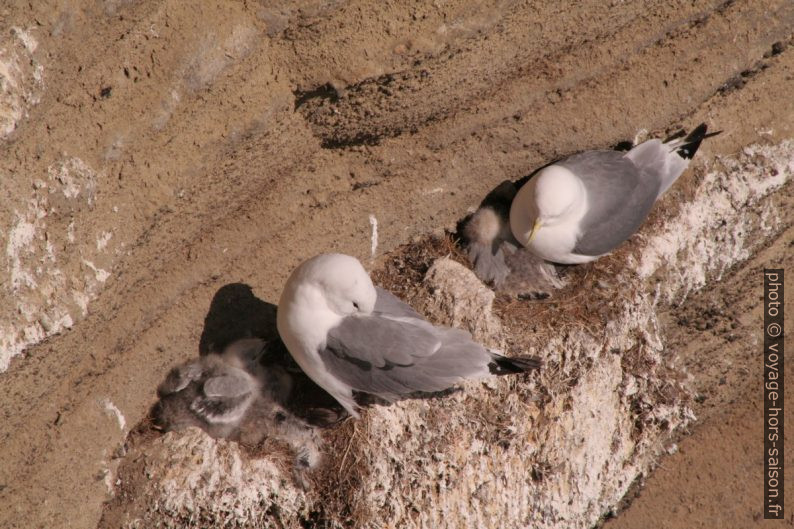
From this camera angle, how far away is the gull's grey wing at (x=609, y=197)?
380cm

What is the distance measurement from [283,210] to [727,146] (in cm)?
261

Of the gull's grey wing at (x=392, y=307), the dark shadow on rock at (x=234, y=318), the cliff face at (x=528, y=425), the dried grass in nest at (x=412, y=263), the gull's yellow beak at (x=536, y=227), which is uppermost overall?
the dark shadow on rock at (x=234, y=318)

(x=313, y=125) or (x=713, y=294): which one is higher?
(x=313, y=125)

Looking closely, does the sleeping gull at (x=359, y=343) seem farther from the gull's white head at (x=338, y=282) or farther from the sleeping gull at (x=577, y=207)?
the sleeping gull at (x=577, y=207)

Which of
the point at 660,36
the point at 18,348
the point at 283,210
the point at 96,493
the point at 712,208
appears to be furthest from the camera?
the point at 712,208

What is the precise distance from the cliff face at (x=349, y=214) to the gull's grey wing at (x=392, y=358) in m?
0.22

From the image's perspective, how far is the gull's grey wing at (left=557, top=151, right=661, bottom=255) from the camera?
3.80 metres

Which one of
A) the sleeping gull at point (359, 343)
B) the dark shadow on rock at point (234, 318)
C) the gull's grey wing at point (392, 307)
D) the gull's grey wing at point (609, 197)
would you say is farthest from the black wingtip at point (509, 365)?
the dark shadow on rock at point (234, 318)

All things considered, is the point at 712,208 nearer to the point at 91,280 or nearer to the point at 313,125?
the point at 313,125

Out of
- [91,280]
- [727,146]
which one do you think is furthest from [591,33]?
[91,280]

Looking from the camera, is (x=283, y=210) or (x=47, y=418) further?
(x=283, y=210)

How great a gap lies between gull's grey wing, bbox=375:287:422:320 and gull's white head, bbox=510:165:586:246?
725 mm

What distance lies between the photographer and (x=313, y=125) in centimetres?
318

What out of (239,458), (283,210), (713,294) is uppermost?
(283,210)
